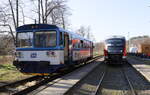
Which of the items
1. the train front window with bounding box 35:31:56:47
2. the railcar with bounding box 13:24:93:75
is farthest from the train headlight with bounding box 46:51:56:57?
the train front window with bounding box 35:31:56:47

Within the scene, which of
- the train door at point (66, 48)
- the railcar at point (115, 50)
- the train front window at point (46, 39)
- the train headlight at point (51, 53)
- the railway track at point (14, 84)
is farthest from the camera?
the railcar at point (115, 50)

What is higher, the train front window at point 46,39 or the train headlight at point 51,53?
the train front window at point 46,39

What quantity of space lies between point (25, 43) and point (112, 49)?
12.6m

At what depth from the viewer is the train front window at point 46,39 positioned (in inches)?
591

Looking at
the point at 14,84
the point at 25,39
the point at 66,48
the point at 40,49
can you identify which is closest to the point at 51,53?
the point at 40,49

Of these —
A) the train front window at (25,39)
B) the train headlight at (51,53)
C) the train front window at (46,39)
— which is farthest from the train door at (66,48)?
the train front window at (25,39)

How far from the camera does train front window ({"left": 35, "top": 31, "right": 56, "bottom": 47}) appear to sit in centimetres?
1500

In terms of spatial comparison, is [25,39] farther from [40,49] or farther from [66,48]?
A: [66,48]

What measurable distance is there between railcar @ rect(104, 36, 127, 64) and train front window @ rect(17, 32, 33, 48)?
40.4 ft

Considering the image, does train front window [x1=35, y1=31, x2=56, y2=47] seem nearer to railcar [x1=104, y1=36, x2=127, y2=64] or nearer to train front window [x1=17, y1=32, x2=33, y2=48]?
train front window [x1=17, y1=32, x2=33, y2=48]

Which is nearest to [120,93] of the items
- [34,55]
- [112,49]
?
[34,55]

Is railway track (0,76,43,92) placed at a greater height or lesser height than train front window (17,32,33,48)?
lesser

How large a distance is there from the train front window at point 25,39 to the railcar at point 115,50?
12.3 meters

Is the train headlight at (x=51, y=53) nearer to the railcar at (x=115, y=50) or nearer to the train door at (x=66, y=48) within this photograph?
the train door at (x=66, y=48)
